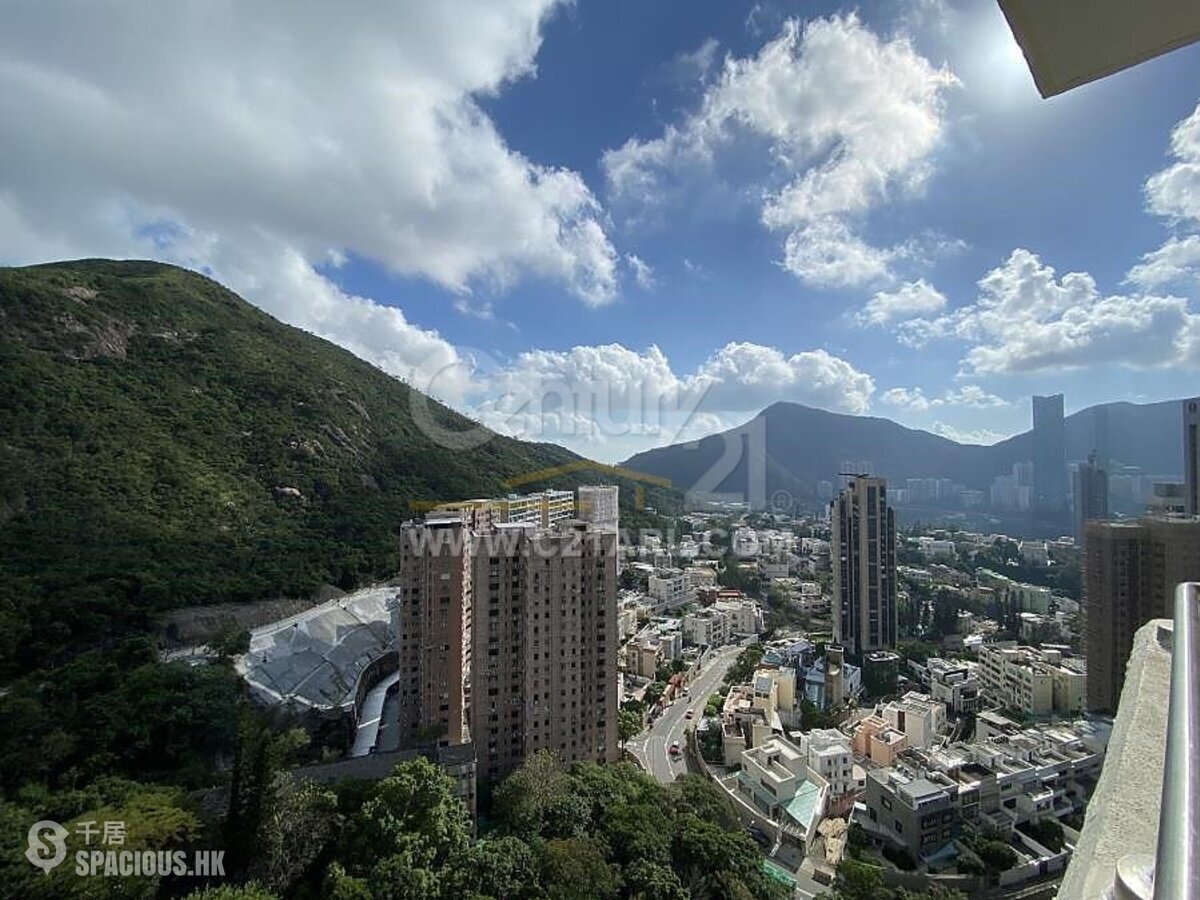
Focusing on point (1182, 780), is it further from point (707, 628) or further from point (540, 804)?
point (707, 628)

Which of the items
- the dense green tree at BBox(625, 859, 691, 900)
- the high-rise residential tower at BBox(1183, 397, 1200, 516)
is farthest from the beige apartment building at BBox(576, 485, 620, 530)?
the high-rise residential tower at BBox(1183, 397, 1200, 516)

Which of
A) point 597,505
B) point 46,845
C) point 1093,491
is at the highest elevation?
point 1093,491

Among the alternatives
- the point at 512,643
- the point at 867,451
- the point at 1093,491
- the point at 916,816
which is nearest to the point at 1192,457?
the point at 1093,491

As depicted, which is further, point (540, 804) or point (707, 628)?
point (707, 628)

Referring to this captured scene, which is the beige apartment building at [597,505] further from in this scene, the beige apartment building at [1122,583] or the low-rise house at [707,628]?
the beige apartment building at [1122,583]

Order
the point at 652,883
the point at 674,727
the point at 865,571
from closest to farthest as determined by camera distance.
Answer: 1. the point at 652,883
2. the point at 674,727
3. the point at 865,571

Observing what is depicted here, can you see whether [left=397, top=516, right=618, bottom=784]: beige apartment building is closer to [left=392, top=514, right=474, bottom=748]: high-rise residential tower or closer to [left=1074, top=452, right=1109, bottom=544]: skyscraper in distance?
[left=392, top=514, right=474, bottom=748]: high-rise residential tower

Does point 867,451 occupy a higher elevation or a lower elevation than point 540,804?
higher
